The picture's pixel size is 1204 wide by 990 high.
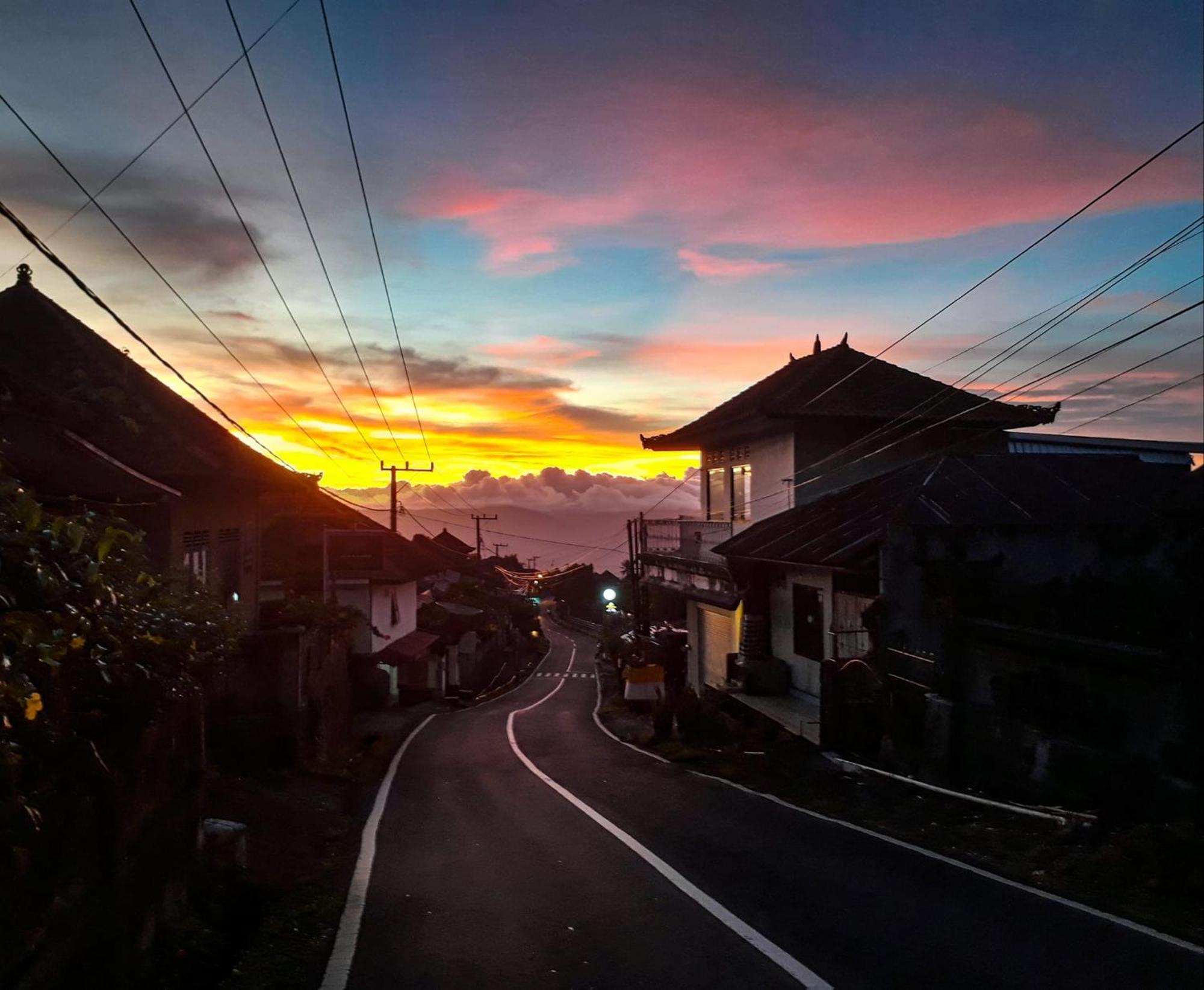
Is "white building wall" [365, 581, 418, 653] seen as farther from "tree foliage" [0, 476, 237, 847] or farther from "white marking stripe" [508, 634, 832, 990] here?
"tree foliage" [0, 476, 237, 847]

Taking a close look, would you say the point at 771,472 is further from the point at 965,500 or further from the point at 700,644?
the point at 965,500

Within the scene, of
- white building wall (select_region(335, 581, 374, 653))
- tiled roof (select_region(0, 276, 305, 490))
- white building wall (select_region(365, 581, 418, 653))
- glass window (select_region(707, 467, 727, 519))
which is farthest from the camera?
white building wall (select_region(365, 581, 418, 653))

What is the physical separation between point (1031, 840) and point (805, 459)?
46.8ft

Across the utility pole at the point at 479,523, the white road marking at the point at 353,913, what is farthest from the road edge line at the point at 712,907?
the utility pole at the point at 479,523

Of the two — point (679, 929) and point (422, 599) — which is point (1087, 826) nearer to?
point (679, 929)

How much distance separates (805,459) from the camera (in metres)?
23.5

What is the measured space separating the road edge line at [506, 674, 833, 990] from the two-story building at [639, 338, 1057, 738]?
736cm

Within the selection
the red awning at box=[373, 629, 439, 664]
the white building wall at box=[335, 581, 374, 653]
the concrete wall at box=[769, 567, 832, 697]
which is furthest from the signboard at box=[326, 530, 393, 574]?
the concrete wall at box=[769, 567, 832, 697]

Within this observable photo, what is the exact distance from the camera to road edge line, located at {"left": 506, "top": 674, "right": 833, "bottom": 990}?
6.50 m

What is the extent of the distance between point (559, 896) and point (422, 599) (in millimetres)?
46602

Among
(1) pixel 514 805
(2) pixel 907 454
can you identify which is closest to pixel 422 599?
(2) pixel 907 454

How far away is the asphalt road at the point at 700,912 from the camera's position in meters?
6.59

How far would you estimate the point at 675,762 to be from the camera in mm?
19156

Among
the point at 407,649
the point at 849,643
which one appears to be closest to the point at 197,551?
the point at 849,643
